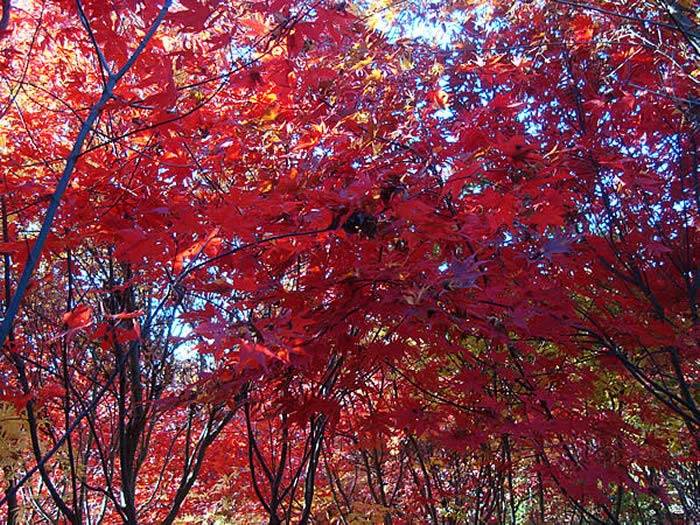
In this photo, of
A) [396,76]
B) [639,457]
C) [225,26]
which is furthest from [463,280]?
[639,457]

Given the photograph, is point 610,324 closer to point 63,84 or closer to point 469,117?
point 469,117

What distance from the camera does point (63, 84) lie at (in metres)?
3.80

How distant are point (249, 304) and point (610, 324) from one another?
7.34 ft

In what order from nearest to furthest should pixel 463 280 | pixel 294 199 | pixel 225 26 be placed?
1. pixel 463 280
2. pixel 294 199
3. pixel 225 26

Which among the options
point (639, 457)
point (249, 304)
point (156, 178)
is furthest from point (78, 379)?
point (639, 457)

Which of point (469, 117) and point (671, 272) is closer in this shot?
point (469, 117)

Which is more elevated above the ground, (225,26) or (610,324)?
(225,26)

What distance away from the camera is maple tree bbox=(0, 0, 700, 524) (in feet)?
8.14

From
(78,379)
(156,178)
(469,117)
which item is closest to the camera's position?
(156,178)

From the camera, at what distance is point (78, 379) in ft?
17.8

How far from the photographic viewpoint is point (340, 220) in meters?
2.57

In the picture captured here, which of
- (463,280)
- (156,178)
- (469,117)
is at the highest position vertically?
(469,117)

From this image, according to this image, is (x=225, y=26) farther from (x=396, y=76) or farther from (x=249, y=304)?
(x=249, y=304)

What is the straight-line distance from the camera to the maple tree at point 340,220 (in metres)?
2.48
